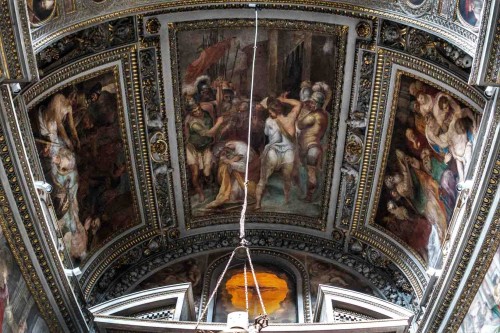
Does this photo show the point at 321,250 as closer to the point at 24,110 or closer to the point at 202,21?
the point at 202,21

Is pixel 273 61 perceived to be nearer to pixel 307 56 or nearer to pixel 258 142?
pixel 307 56

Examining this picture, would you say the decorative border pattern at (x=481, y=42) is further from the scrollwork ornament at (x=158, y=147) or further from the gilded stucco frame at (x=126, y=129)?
the scrollwork ornament at (x=158, y=147)

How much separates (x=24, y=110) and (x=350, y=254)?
249 inches

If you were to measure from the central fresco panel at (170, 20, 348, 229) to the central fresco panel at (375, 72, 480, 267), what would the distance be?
41.9 inches

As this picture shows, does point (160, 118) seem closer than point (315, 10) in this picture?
No

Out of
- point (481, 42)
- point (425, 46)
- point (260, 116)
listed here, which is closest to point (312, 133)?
point (260, 116)

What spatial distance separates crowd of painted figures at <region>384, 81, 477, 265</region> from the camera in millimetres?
12156

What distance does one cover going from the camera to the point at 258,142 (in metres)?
14.3

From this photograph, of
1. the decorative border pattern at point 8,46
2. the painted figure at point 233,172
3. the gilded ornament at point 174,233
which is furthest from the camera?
the gilded ornament at point 174,233

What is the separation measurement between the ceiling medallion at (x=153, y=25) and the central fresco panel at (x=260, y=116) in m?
0.28

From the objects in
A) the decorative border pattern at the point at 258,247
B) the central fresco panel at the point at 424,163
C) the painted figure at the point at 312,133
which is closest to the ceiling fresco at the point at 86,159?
the decorative border pattern at the point at 258,247

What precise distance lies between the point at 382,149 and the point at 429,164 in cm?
94

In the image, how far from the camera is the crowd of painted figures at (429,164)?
12.2 m

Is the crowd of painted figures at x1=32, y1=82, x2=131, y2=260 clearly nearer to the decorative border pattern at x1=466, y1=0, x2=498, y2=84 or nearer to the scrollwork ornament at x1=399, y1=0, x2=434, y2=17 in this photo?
the scrollwork ornament at x1=399, y1=0, x2=434, y2=17
